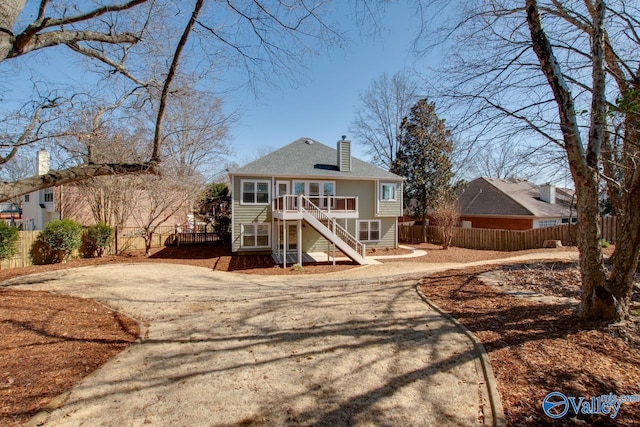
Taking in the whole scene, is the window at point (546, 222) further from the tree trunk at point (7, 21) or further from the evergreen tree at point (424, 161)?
the tree trunk at point (7, 21)

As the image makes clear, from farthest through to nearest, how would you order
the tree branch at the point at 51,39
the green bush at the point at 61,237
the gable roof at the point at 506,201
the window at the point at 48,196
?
the gable roof at the point at 506,201 < the window at the point at 48,196 < the green bush at the point at 61,237 < the tree branch at the point at 51,39

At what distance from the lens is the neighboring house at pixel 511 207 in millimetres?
23031

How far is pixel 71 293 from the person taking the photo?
7.40 metres

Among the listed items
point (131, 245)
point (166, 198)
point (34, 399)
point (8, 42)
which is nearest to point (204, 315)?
point (34, 399)

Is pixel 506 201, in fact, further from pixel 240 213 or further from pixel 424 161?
pixel 240 213

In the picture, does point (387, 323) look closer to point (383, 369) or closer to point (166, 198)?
point (383, 369)

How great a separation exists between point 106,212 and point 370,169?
1640 centimetres

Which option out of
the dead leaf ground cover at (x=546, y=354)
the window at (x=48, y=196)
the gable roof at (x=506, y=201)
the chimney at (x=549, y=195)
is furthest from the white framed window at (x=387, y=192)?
the window at (x=48, y=196)

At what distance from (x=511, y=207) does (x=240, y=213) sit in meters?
20.7

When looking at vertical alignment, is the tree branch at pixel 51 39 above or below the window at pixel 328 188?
above

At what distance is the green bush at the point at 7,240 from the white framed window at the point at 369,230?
646 inches

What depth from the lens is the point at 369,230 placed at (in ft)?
65.4

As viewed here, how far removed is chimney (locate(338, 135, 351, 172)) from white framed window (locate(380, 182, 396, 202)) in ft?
8.91

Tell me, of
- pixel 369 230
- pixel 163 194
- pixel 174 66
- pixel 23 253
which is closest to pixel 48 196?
pixel 163 194
